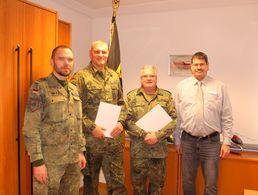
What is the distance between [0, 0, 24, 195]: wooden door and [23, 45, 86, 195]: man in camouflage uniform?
6.3 inches

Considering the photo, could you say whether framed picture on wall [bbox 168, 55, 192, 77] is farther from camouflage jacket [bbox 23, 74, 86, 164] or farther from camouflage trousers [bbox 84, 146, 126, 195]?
camouflage jacket [bbox 23, 74, 86, 164]

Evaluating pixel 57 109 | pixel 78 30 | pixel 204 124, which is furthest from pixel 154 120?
pixel 78 30

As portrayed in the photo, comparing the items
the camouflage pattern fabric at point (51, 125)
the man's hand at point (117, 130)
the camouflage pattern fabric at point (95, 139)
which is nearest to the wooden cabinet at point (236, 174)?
the camouflage pattern fabric at point (95, 139)

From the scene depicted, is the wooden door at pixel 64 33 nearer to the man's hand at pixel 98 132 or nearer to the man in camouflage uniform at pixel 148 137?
the man in camouflage uniform at pixel 148 137

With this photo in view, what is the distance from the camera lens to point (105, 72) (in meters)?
2.37

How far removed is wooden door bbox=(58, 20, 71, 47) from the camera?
3289 mm

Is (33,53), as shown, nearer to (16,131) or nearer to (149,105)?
(16,131)

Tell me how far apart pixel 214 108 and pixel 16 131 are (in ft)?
5.56

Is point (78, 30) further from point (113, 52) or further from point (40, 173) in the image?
point (40, 173)

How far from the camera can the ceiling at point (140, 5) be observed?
123 inches

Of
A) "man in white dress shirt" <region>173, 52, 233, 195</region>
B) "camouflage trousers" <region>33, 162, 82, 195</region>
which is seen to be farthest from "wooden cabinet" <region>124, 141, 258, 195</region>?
"camouflage trousers" <region>33, 162, 82, 195</region>

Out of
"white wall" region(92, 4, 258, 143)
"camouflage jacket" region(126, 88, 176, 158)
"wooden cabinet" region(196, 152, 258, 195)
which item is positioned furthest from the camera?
"white wall" region(92, 4, 258, 143)

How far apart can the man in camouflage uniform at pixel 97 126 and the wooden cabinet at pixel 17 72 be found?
16.3 inches

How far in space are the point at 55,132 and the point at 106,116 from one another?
0.53 metres
